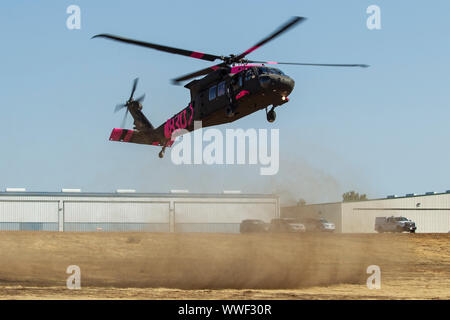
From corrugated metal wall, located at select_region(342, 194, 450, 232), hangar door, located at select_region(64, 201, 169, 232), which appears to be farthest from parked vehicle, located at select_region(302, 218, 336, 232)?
hangar door, located at select_region(64, 201, 169, 232)

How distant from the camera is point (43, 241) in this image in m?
38.7

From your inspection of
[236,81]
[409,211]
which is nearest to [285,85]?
[236,81]

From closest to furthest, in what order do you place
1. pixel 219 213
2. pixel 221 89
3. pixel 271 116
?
pixel 271 116 < pixel 221 89 < pixel 219 213

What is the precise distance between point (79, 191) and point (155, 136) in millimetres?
42155

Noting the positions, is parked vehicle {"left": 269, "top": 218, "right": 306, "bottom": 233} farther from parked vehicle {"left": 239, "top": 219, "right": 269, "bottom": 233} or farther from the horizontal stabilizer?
the horizontal stabilizer

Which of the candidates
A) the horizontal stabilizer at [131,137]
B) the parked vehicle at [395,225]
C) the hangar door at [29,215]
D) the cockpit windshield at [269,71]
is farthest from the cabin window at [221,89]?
the hangar door at [29,215]

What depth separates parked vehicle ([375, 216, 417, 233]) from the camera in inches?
2360

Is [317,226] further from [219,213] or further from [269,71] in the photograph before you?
[269,71]

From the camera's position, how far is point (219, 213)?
6750 centimetres

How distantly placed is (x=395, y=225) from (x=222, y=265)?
32.6 m

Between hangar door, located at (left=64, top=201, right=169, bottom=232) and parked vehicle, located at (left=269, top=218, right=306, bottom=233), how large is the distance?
16121 millimetres

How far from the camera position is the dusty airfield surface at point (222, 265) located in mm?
23500

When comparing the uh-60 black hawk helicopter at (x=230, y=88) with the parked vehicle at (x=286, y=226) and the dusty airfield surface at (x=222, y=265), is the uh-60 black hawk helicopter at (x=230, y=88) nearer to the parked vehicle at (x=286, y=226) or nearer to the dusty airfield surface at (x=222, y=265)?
the dusty airfield surface at (x=222, y=265)
